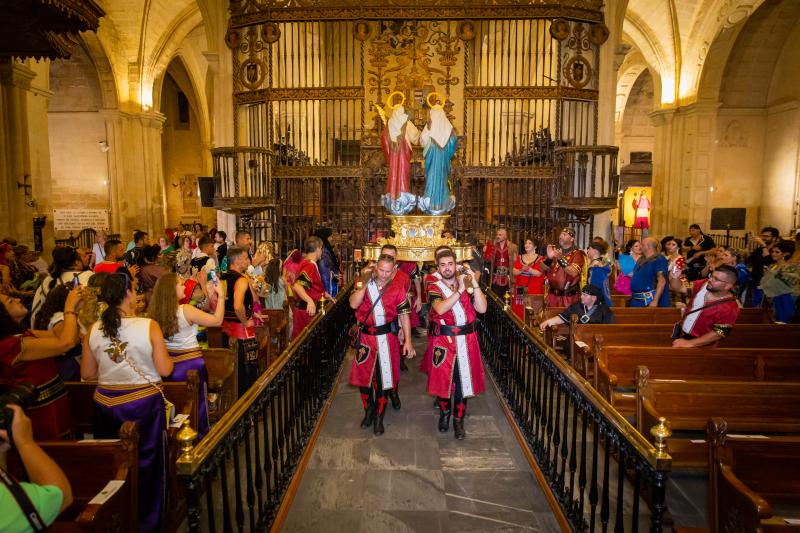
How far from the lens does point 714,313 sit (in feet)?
15.3

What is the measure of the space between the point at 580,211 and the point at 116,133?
16175mm

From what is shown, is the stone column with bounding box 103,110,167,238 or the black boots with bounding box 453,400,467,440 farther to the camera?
the stone column with bounding box 103,110,167,238

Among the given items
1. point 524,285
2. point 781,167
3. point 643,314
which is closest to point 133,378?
point 643,314

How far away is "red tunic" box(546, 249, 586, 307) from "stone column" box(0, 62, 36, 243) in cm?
1166

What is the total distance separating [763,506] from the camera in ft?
7.32

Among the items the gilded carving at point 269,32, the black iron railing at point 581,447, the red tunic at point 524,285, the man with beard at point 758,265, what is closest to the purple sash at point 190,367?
the black iron railing at point 581,447

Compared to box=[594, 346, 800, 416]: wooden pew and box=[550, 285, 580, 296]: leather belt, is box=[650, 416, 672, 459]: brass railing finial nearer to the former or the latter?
box=[594, 346, 800, 416]: wooden pew

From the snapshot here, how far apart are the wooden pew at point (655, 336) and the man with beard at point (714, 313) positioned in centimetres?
73

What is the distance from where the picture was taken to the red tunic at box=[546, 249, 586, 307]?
678 centimetres

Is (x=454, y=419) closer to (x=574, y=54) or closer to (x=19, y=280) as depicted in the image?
(x=19, y=280)

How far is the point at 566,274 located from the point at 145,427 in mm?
5241

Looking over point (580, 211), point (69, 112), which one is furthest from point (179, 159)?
point (580, 211)

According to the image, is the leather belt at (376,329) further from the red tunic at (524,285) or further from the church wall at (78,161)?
the church wall at (78,161)

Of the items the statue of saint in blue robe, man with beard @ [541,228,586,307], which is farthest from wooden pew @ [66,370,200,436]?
man with beard @ [541,228,586,307]
